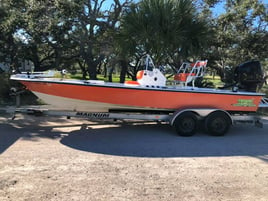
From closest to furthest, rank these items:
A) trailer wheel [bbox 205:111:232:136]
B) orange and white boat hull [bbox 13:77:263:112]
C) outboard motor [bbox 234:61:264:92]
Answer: orange and white boat hull [bbox 13:77:263:112]
trailer wheel [bbox 205:111:232:136]
outboard motor [bbox 234:61:264:92]

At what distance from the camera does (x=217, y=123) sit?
6.45m

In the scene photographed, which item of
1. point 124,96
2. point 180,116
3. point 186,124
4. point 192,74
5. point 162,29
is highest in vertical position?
point 162,29

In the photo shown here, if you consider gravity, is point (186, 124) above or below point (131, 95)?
below

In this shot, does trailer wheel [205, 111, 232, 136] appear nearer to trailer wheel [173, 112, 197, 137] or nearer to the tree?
trailer wheel [173, 112, 197, 137]

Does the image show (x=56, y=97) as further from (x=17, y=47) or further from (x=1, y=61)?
(x=1, y=61)

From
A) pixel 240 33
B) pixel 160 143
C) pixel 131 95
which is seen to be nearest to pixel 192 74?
pixel 131 95

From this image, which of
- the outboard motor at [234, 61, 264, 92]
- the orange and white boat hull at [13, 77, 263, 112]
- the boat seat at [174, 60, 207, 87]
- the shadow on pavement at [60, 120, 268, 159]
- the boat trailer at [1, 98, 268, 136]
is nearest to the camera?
the shadow on pavement at [60, 120, 268, 159]

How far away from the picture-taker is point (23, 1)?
1202 cm

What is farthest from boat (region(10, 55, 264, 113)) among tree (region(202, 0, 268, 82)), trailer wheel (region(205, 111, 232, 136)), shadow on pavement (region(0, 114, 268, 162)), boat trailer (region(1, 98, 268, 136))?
tree (region(202, 0, 268, 82))

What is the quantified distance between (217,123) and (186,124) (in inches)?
30.4

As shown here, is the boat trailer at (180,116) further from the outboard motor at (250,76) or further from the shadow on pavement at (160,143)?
the outboard motor at (250,76)

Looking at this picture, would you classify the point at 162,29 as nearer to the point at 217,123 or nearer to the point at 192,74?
the point at 192,74

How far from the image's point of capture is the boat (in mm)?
5973

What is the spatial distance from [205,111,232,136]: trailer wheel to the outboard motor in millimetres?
1430
